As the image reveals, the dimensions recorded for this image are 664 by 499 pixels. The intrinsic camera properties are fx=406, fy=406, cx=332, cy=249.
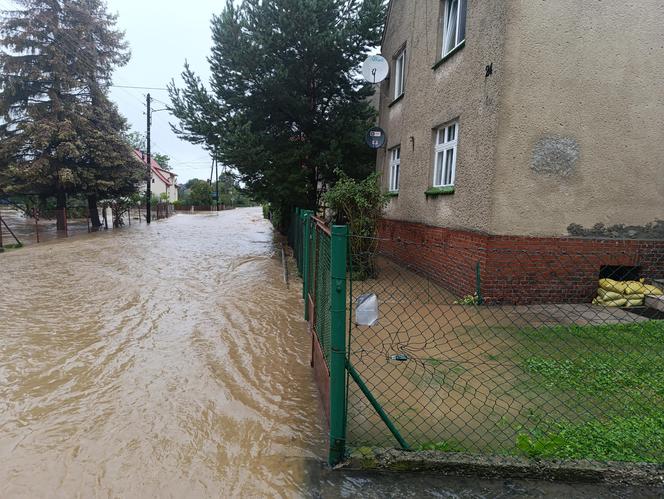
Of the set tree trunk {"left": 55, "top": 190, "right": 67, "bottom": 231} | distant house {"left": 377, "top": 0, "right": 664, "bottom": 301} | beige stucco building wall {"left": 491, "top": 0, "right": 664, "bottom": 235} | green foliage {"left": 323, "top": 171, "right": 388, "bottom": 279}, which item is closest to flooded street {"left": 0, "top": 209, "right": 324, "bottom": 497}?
green foliage {"left": 323, "top": 171, "right": 388, "bottom": 279}

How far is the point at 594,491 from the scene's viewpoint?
2.49 meters

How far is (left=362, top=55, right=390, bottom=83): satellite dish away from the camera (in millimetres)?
10352

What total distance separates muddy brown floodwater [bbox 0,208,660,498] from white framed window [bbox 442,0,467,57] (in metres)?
5.91

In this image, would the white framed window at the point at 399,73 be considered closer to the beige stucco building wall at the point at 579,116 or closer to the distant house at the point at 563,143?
the distant house at the point at 563,143

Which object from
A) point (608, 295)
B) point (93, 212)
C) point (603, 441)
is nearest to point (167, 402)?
point (603, 441)

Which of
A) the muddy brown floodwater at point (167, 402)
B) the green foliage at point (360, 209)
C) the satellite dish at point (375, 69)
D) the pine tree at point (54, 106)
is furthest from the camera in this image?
the pine tree at point (54, 106)

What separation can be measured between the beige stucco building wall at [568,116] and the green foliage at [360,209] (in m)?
2.49

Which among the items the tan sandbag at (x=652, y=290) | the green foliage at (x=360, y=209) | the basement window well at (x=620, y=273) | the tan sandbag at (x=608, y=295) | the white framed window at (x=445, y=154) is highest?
the white framed window at (x=445, y=154)

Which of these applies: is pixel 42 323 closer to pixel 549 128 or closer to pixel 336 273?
pixel 336 273

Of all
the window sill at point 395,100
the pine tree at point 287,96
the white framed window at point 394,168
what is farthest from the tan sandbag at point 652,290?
the pine tree at point 287,96

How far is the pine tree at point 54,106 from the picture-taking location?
1862 centimetres

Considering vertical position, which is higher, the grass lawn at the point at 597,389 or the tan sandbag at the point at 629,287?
the tan sandbag at the point at 629,287

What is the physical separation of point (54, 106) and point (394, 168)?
17201 millimetres

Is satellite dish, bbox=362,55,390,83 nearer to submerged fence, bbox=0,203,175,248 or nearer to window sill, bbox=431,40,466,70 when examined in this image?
window sill, bbox=431,40,466,70
